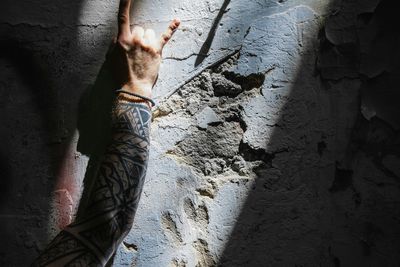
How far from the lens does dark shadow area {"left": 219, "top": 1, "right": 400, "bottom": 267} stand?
117cm

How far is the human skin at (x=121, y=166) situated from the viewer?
1.06 m

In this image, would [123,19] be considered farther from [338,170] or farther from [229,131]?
[338,170]

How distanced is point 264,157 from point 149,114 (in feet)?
1.14

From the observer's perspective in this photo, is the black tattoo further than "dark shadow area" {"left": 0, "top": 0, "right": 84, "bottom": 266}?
No

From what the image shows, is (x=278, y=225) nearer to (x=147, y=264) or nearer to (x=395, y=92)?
(x=147, y=264)

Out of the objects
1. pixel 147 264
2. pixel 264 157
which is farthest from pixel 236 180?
pixel 147 264

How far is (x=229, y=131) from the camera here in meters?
1.24

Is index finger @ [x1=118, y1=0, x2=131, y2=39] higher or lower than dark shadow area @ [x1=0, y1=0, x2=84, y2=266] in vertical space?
higher

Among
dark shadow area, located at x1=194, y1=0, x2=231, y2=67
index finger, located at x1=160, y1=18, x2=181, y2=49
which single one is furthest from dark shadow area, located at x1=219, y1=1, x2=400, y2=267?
index finger, located at x1=160, y1=18, x2=181, y2=49

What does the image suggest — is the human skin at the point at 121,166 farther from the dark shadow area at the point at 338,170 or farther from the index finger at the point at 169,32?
the dark shadow area at the point at 338,170

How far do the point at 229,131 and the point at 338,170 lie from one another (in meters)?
0.32

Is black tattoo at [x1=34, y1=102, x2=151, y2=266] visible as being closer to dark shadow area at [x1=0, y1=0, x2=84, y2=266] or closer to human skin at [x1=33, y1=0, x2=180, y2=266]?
human skin at [x1=33, y1=0, x2=180, y2=266]

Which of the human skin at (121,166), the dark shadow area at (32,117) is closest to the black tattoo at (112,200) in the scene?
the human skin at (121,166)

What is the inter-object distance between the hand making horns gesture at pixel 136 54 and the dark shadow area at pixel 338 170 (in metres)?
0.35
